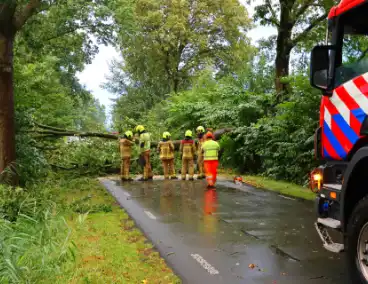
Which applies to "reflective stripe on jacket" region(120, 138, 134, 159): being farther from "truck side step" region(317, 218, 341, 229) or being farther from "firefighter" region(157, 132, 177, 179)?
"truck side step" region(317, 218, 341, 229)

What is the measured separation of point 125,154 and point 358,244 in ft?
39.7

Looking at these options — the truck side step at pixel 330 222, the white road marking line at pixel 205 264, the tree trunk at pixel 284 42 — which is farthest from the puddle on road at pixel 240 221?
the tree trunk at pixel 284 42

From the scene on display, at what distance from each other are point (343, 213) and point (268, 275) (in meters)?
1.33

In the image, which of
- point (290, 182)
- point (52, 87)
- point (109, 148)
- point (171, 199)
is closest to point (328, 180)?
point (171, 199)

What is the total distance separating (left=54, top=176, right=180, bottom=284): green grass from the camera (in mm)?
4883

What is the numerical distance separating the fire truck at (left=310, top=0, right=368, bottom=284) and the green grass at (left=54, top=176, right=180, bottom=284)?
197 centimetres

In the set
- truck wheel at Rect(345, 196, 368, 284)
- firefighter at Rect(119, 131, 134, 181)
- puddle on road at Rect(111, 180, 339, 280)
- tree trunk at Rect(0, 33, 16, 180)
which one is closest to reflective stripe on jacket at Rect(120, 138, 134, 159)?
firefighter at Rect(119, 131, 134, 181)

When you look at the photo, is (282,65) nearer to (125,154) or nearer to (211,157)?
(211,157)

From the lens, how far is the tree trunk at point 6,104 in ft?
31.3

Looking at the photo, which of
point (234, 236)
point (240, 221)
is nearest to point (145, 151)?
point (240, 221)

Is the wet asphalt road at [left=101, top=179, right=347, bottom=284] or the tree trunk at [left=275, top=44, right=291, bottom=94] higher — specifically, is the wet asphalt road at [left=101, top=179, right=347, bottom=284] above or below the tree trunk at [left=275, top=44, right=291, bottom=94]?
below

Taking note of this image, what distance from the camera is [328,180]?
4.75m

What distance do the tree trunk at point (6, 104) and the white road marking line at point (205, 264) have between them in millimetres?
5791

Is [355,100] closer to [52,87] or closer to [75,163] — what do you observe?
[75,163]
